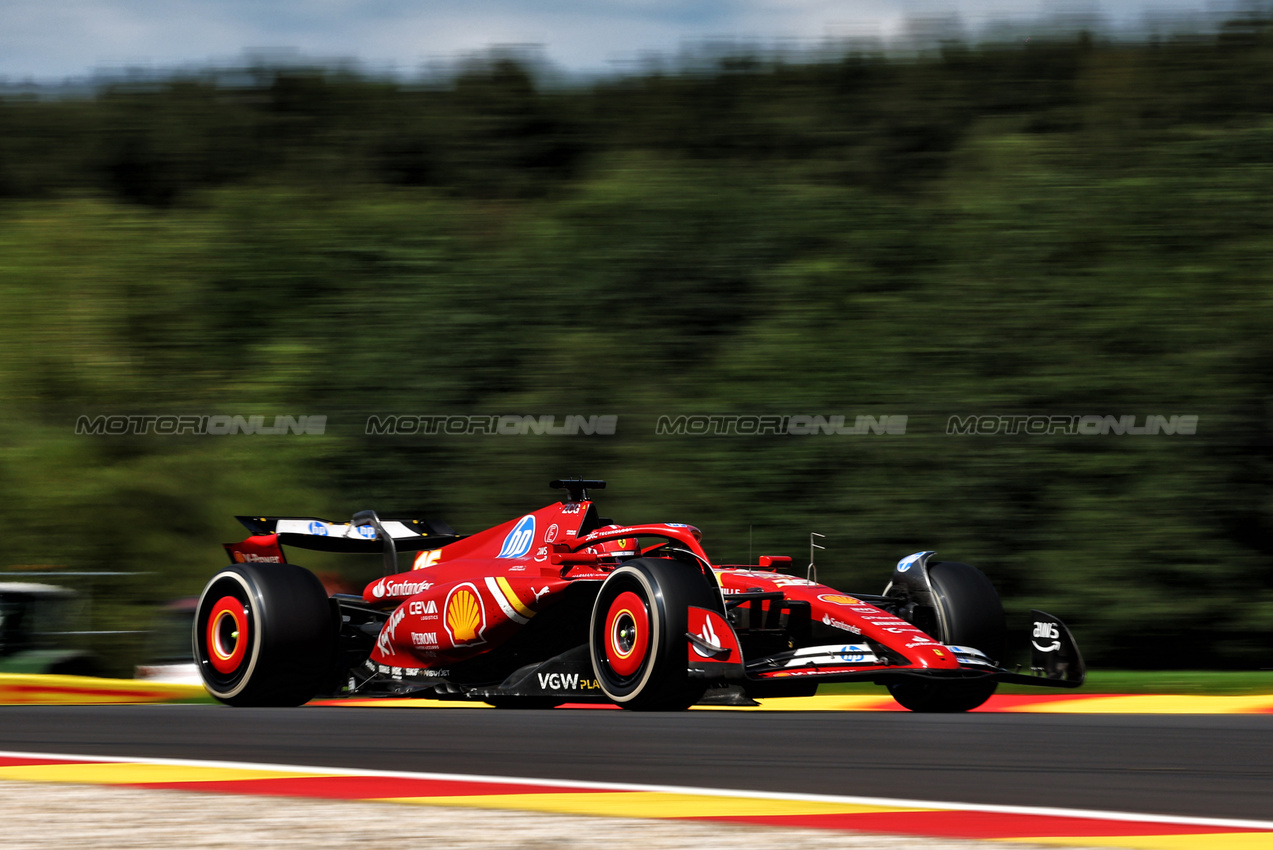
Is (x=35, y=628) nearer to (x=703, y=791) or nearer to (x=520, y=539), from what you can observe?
(x=520, y=539)

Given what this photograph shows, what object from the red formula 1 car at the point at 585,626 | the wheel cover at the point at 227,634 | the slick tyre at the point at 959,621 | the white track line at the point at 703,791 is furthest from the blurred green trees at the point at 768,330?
the white track line at the point at 703,791

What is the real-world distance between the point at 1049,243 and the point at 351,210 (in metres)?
10.1

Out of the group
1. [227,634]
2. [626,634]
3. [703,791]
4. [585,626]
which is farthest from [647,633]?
[227,634]

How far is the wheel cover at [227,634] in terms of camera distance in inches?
299

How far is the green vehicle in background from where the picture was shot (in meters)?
10.8

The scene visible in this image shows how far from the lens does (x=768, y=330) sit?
16.0m

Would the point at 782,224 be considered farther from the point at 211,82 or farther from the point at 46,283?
the point at 211,82

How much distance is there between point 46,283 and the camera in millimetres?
19062

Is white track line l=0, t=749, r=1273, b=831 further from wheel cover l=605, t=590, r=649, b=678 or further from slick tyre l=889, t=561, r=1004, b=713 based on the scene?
slick tyre l=889, t=561, r=1004, b=713

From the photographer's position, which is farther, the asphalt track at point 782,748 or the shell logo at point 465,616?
the shell logo at point 465,616

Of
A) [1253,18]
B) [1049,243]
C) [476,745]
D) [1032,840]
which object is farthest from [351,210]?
[1032,840]

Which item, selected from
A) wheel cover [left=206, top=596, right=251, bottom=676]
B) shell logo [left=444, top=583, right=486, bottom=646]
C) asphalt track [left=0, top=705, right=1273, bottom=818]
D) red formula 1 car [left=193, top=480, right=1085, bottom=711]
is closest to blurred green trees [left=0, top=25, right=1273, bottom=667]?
red formula 1 car [left=193, top=480, right=1085, bottom=711]

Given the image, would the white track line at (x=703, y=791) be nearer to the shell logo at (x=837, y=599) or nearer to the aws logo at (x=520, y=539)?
the shell logo at (x=837, y=599)

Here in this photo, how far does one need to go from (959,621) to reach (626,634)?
176 cm
